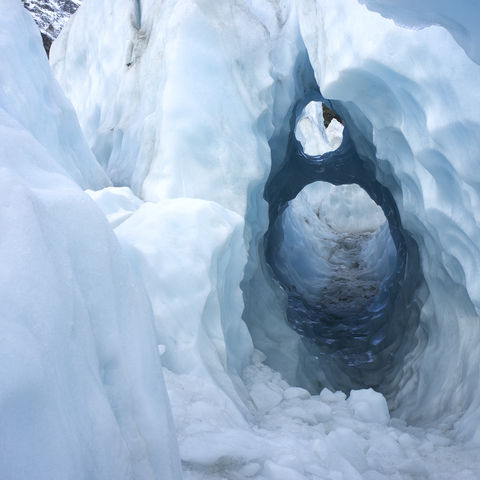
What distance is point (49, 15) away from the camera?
592 inches

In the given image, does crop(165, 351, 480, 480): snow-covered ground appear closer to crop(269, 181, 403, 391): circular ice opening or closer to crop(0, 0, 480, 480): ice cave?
crop(0, 0, 480, 480): ice cave

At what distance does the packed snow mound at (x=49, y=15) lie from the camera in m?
14.7

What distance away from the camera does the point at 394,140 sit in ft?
11.6

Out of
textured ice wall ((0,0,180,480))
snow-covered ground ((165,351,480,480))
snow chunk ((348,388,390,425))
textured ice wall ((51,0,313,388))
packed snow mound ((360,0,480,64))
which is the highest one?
packed snow mound ((360,0,480,64))

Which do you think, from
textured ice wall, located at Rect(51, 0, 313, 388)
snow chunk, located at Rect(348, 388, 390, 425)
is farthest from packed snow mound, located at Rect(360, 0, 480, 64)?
snow chunk, located at Rect(348, 388, 390, 425)

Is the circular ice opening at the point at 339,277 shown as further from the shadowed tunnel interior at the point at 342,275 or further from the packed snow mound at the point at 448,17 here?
the packed snow mound at the point at 448,17

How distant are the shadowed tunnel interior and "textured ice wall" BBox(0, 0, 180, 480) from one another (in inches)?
138

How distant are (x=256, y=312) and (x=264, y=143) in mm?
1535

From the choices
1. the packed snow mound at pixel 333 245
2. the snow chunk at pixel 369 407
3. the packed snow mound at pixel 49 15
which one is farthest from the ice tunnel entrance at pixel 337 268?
the packed snow mound at pixel 49 15

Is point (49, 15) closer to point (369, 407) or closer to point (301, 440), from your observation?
point (369, 407)

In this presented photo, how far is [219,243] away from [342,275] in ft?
17.8

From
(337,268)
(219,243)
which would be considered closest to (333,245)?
(337,268)

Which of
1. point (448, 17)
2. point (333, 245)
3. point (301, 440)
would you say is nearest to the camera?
point (301, 440)

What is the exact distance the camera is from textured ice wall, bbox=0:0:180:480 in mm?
779
